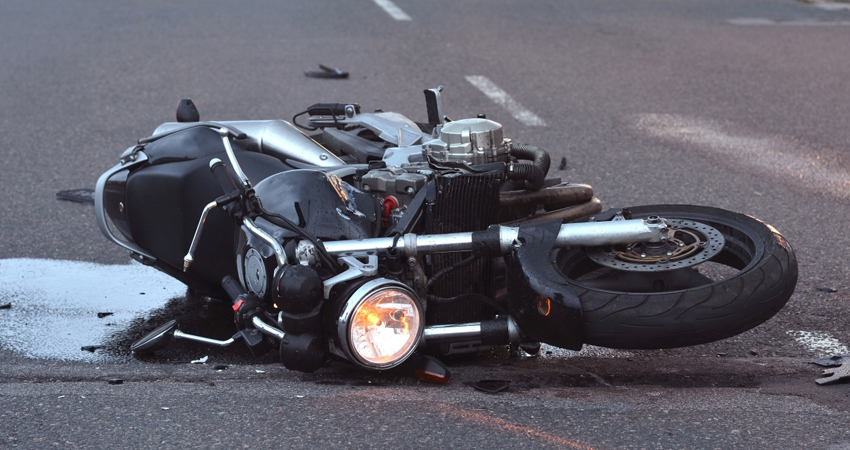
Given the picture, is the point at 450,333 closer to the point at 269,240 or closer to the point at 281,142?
the point at 269,240

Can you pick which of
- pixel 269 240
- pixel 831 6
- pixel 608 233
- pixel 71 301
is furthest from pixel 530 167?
pixel 831 6

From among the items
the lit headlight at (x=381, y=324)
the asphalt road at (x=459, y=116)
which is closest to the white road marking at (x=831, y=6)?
the asphalt road at (x=459, y=116)

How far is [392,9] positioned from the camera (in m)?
13.5

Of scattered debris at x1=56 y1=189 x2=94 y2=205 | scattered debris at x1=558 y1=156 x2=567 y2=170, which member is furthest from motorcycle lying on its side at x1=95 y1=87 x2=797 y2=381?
scattered debris at x1=558 y1=156 x2=567 y2=170

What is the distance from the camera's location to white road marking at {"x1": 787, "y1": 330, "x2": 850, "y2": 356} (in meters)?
3.71

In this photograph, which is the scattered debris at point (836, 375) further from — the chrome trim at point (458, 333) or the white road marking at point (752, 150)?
the white road marking at point (752, 150)

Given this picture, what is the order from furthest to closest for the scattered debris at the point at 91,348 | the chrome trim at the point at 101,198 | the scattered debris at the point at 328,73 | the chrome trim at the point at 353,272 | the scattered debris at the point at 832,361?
1. the scattered debris at the point at 328,73
2. the chrome trim at the point at 101,198
3. the scattered debris at the point at 91,348
4. the scattered debris at the point at 832,361
5. the chrome trim at the point at 353,272

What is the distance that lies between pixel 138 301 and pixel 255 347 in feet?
4.94

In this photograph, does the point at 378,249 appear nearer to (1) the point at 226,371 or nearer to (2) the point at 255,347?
(2) the point at 255,347

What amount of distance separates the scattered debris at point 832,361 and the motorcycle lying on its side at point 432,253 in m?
0.51

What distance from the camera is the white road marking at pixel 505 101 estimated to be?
7644mm

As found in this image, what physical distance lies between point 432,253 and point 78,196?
11.6ft

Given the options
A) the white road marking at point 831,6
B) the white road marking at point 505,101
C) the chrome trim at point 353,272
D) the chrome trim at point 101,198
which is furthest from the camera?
the white road marking at point 831,6

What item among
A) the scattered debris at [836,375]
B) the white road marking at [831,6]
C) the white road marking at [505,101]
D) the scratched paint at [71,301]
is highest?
the white road marking at [831,6]
